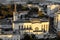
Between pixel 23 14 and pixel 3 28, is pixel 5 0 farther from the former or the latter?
pixel 3 28

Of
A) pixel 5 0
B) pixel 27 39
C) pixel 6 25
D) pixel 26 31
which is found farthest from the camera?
pixel 5 0

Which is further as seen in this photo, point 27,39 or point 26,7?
point 26,7

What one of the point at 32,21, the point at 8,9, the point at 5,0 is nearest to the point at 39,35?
the point at 32,21

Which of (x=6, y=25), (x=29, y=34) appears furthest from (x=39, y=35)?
(x=6, y=25)

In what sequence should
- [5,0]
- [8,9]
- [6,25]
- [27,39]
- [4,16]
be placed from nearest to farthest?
[27,39]
[6,25]
[4,16]
[8,9]
[5,0]

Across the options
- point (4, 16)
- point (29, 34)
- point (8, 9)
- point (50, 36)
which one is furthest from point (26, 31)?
point (8, 9)

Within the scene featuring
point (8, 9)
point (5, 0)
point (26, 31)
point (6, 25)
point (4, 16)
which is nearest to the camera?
point (26, 31)

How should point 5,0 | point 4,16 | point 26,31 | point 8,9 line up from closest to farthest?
point 26,31 → point 4,16 → point 8,9 → point 5,0

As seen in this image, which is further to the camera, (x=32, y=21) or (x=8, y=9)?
(x=8, y=9)

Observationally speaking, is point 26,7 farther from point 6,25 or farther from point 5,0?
point 6,25
